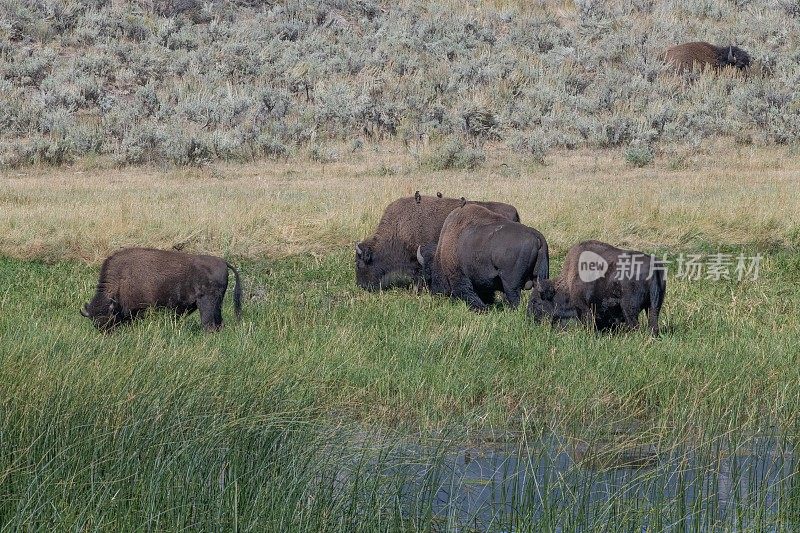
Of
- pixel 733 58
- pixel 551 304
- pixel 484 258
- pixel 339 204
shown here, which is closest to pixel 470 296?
pixel 484 258

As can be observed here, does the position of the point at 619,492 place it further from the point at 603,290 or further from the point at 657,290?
the point at 603,290

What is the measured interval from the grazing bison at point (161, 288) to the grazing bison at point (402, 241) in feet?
10.8

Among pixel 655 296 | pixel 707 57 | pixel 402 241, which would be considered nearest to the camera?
pixel 655 296

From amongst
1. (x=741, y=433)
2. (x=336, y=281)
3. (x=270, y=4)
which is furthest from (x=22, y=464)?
(x=270, y=4)

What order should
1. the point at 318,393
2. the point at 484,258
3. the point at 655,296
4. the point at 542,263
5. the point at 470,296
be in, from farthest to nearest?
the point at 470,296 < the point at 484,258 < the point at 542,263 < the point at 655,296 < the point at 318,393

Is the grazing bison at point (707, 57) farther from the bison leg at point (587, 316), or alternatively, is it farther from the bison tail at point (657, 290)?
the bison tail at point (657, 290)

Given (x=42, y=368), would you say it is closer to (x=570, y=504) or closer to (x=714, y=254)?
(x=570, y=504)

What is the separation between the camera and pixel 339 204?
15969 mm

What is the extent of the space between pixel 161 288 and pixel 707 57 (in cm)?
2405

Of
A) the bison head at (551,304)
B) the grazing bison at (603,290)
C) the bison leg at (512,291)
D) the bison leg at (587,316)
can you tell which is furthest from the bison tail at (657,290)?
the bison leg at (512,291)
